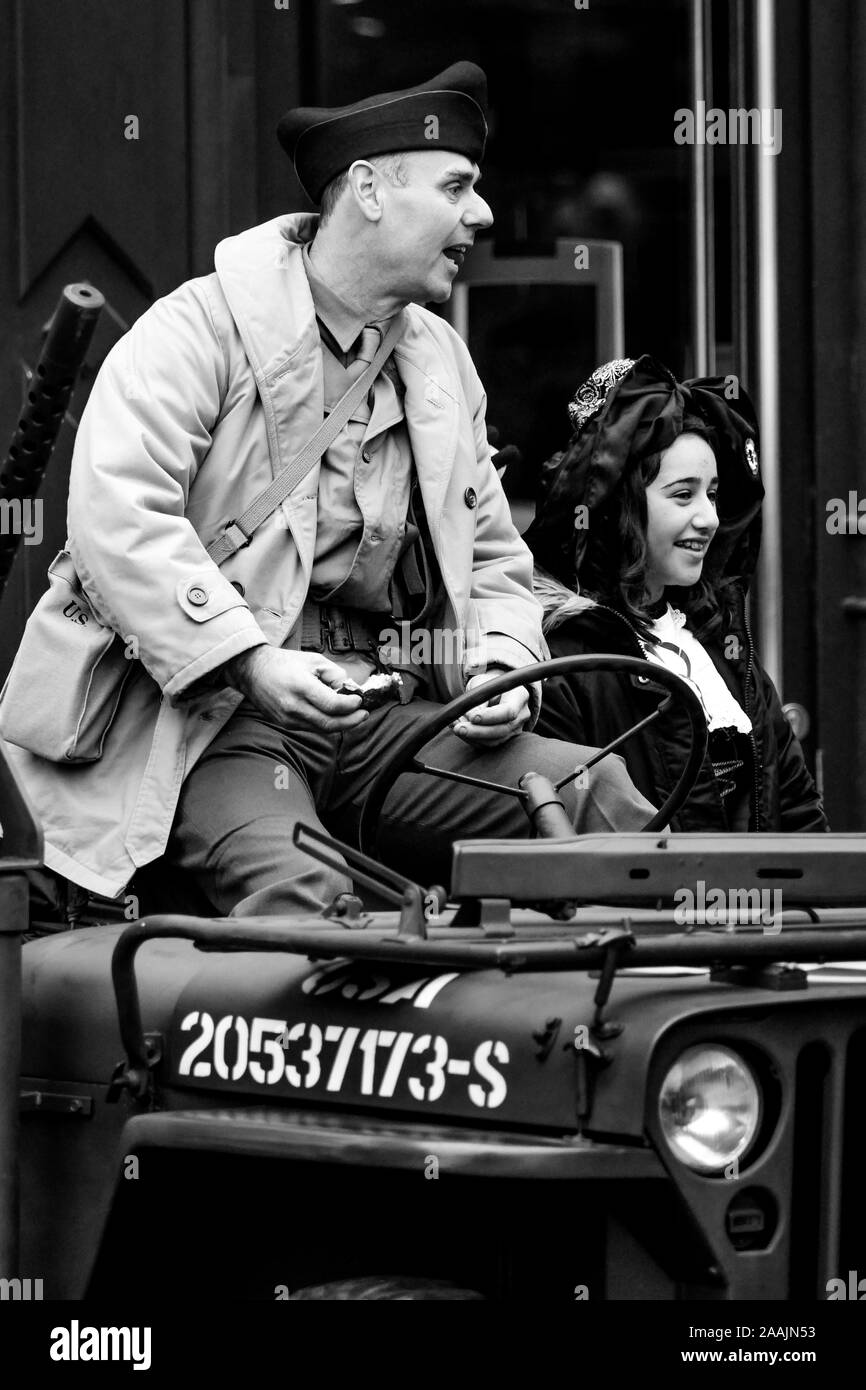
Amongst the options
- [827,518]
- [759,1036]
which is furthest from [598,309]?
[759,1036]

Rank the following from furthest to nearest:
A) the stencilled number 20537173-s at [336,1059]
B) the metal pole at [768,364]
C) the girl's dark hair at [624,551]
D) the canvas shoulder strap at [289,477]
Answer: the metal pole at [768,364], the girl's dark hair at [624,551], the canvas shoulder strap at [289,477], the stencilled number 20537173-s at [336,1059]

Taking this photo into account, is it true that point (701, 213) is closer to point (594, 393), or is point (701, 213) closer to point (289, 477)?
point (594, 393)

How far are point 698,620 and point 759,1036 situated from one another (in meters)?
2.73

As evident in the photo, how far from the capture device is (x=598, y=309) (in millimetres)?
6617

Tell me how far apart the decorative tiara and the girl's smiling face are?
21cm

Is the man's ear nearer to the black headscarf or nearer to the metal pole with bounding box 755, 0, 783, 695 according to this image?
the black headscarf

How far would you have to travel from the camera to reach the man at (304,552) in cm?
348

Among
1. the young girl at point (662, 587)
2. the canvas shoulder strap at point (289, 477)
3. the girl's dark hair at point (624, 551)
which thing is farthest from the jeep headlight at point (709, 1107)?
the girl's dark hair at point (624, 551)

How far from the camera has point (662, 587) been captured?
4.98 metres

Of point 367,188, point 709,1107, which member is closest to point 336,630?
point 367,188

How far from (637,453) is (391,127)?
4.00 ft

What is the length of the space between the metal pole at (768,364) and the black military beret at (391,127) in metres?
2.28

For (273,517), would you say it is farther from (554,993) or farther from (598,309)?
(598,309)

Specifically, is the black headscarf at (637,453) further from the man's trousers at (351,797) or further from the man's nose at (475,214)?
the man's trousers at (351,797)
